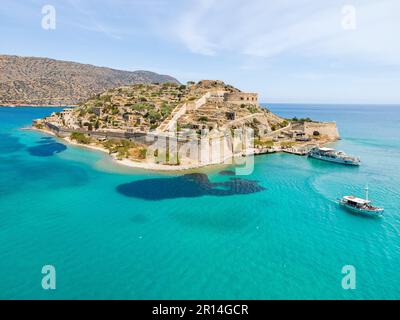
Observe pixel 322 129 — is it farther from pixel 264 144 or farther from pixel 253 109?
pixel 264 144

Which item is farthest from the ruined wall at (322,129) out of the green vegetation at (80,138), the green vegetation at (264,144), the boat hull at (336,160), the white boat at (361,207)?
the green vegetation at (80,138)

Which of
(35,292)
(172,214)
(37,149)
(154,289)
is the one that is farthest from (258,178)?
(37,149)

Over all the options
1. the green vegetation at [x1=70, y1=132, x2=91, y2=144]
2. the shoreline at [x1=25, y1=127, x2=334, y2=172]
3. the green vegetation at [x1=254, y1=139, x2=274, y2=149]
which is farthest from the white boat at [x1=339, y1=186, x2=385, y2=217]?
the green vegetation at [x1=70, y1=132, x2=91, y2=144]

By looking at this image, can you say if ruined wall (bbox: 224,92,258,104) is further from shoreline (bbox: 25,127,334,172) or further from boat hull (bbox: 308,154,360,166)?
boat hull (bbox: 308,154,360,166)

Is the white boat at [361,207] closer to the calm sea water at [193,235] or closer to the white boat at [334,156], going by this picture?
the calm sea water at [193,235]

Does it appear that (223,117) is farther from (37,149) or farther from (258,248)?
(258,248)

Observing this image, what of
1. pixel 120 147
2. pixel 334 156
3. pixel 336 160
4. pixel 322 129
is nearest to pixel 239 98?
pixel 322 129
